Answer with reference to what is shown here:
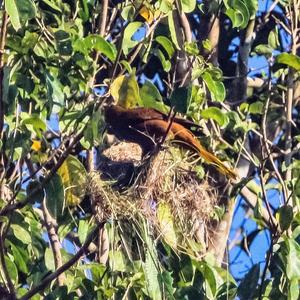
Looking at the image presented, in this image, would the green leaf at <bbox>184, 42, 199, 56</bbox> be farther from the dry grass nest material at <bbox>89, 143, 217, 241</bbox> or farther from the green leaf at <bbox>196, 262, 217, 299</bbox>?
the green leaf at <bbox>196, 262, 217, 299</bbox>

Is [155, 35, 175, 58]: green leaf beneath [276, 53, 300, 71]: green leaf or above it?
above

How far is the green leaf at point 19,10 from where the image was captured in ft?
13.4

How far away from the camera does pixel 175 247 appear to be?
4945mm

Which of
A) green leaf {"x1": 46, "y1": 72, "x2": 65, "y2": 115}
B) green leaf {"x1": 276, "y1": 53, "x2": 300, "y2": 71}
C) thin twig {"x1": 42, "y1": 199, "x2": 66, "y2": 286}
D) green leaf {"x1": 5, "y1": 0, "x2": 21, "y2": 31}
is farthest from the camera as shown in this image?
thin twig {"x1": 42, "y1": 199, "x2": 66, "y2": 286}

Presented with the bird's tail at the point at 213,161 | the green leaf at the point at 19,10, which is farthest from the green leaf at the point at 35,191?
the green leaf at the point at 19,10

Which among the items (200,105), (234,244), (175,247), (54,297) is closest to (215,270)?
(175,247)

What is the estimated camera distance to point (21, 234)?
5.21 m

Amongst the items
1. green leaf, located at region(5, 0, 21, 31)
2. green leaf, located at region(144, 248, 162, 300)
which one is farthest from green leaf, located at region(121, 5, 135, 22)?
green leaf, located at region(144, 248, 162, 300)

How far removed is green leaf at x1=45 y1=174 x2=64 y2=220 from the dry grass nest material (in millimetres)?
185

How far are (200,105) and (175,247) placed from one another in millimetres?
987

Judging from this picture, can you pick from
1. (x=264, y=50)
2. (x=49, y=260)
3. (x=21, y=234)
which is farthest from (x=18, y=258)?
(x=264, y=50)

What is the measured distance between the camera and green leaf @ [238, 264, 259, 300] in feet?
15.4

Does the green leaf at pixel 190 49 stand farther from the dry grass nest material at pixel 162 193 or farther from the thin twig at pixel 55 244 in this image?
the thin twig at pixel 55 244

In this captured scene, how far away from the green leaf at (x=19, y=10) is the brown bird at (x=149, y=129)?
1.26 metres
